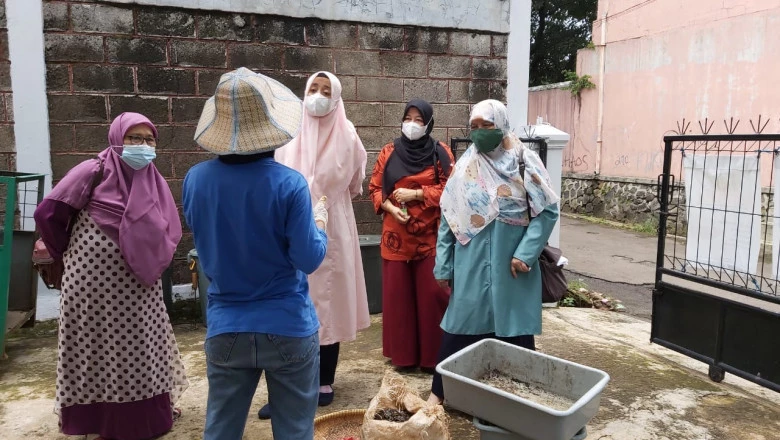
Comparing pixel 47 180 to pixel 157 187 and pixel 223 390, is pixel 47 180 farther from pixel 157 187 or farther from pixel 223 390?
pixel 223 390

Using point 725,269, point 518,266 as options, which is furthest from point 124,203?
point 725,269

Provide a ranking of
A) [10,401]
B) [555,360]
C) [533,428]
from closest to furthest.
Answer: [533,428] → [555,360] → [10,401]

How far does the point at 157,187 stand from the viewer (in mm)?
2732

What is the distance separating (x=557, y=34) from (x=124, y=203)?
1947 cm

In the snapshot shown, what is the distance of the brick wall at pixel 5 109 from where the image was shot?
413 centimetres

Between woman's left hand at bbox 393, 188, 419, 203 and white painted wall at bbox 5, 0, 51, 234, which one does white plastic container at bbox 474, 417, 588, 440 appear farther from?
white painted wall at bbox 5, 0, 51, 234

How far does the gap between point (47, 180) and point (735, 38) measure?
948 cm

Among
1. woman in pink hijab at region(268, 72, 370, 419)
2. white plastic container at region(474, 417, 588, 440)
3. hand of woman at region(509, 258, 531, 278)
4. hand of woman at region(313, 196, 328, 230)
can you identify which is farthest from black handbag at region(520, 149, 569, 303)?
hand of woman at region(313, 196, 328, 230)

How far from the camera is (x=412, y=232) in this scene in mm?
3438

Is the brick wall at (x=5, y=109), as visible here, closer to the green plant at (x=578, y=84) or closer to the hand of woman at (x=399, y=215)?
the hand of woman at (x=399, y=215)

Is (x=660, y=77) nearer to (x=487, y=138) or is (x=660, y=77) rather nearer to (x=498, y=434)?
(x=487, y=138)

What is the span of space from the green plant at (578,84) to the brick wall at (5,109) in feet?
35.4

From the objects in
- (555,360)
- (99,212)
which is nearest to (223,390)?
(99,212)

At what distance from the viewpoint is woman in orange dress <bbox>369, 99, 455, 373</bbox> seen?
340 centimetres
